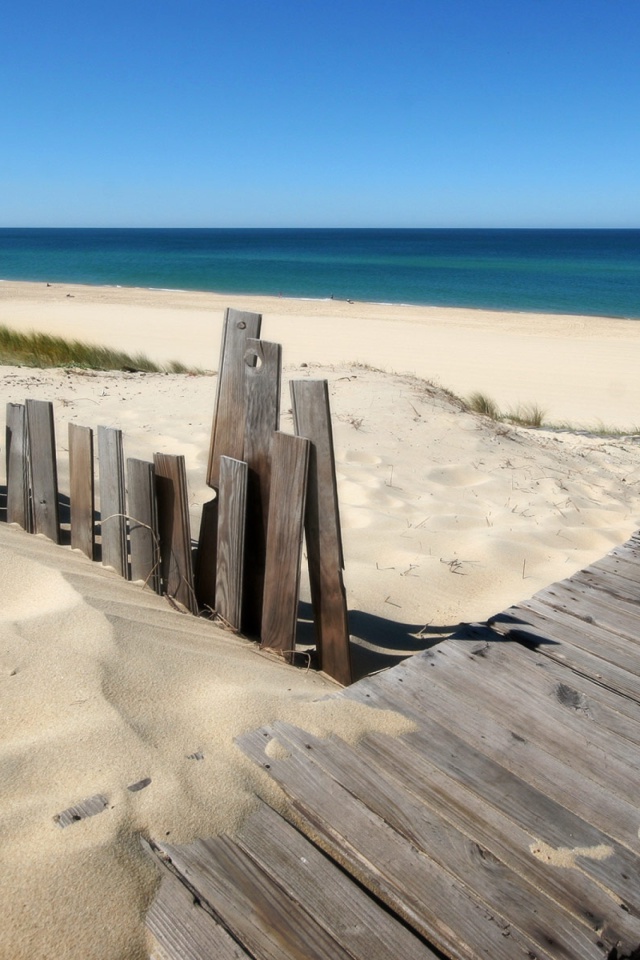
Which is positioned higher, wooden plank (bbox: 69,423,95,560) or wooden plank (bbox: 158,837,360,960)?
wooden plank (bbox: 69,423,95,560)

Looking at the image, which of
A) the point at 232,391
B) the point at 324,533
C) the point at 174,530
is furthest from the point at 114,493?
the point at 324,533

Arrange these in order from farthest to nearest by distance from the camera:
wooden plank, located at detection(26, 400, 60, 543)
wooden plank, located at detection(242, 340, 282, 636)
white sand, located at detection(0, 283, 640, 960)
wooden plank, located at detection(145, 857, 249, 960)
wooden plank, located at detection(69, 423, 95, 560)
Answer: wooden plank, located at detection(26, 400, 60, 543) → wooden plank, located at detection(69, 423, 95, 560) → wooden plank, located at detection(242, 340, 282, 636) → white sand, located at detection(0, 283, 640, 960) → wooden plank, located at detection(145, 857, 249, 960)

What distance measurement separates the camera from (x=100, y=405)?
265 inches

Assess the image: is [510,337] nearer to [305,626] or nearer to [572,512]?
[572,512]

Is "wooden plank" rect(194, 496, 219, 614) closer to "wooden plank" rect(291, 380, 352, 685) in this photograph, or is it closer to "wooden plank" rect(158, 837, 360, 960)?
"wooden plank" rect(291, 380, 352, 685)

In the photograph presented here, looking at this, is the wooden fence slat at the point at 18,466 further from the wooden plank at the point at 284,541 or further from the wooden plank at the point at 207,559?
the wooden plank at the point at 284,541

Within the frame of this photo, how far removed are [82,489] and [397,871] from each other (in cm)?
219

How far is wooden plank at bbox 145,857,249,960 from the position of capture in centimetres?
141

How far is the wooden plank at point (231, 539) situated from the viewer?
272 cm

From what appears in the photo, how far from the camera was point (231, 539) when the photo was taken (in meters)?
2.80

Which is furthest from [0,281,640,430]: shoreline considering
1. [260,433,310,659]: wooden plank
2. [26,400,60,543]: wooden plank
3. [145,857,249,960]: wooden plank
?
[145,857,249,960]: wooden plank

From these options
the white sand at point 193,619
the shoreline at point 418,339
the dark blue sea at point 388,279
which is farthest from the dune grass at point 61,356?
the dark blue sea at point 388,279

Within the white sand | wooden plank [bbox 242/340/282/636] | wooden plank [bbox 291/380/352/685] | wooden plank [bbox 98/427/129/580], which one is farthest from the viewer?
wooden plank [bbox 98/427/129/580]

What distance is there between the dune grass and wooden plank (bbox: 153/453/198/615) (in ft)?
20.2
